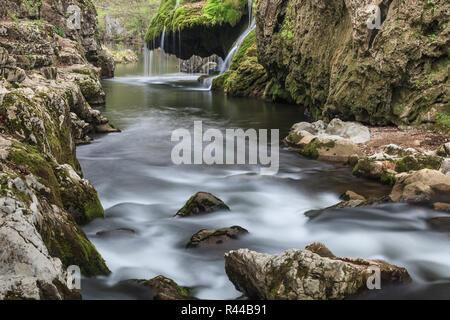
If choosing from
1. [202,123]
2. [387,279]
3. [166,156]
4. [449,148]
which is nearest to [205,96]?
[202,123]

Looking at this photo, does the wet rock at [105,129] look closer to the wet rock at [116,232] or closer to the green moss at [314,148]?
the green moss at [314,148]

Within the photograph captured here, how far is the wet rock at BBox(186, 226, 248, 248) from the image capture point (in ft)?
21.2

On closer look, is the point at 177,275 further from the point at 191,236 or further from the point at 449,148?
the point at 449,148

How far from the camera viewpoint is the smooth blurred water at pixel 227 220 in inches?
220

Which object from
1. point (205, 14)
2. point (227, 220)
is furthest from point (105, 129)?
point (205, 14)

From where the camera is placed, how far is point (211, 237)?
6.55 metres

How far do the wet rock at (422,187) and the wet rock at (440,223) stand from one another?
669 mm

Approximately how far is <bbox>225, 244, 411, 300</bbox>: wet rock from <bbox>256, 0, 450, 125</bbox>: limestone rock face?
869cm

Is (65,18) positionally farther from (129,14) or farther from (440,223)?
(129,14)

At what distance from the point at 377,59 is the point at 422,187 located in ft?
20.4

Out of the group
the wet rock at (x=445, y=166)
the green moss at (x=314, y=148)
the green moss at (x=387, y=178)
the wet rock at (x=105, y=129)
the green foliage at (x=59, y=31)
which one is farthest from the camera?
the green foliage at (x=59, y=31)

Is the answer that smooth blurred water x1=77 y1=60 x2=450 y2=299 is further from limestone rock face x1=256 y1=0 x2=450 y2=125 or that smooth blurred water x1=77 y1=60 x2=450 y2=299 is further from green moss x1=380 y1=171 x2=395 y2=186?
limestone rock face x1=256 y1=0 x2=450 y2=125

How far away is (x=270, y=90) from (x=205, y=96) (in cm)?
496

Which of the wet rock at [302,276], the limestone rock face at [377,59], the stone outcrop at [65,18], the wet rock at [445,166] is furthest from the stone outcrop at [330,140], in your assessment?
the stone outcrop at [65,18]
